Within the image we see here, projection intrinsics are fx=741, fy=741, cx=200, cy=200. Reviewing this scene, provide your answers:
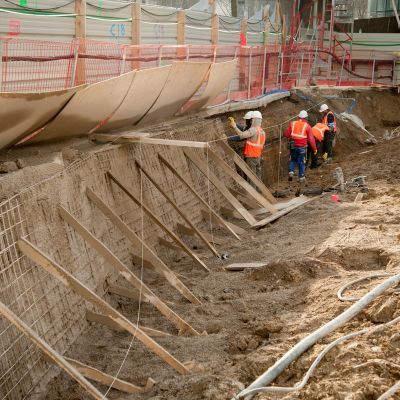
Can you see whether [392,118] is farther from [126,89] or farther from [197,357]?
[197,357]

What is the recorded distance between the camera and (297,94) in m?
22.5

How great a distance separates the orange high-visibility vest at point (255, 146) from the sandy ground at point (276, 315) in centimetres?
210

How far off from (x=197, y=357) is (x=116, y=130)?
5685 millimetres

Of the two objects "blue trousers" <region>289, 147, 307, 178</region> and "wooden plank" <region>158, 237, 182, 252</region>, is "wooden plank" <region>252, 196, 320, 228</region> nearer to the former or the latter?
"blue trousers" <region>289, 147, 307, 178</region>

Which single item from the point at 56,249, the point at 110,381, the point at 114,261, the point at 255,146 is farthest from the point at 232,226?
the point at 110,381

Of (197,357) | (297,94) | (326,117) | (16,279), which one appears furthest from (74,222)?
(297,94)

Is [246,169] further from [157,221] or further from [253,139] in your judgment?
[157,221]

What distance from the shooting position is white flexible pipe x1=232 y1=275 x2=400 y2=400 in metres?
6.30

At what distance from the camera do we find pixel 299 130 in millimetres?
16984

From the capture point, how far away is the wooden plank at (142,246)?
9.19 metres

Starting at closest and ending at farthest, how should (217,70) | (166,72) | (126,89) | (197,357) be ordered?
(197,357) < (126,89) < (166,72) < (217,70)

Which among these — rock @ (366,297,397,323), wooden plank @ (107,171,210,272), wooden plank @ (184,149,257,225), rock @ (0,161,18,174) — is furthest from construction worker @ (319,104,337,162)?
rock @ (366,297,397,323)

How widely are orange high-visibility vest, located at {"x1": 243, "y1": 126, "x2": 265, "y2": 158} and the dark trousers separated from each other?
4.94 m

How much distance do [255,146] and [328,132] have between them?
5020 mm
